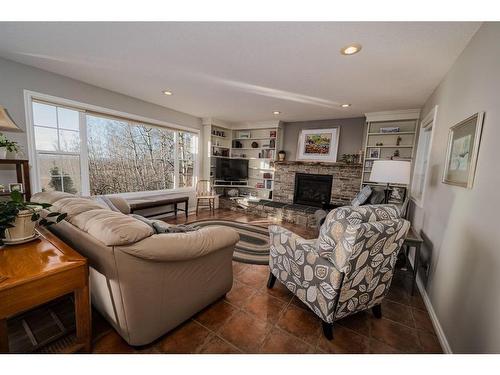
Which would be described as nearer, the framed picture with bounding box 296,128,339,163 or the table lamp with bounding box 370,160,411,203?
the table lamp with bounding box 370,160,411,203

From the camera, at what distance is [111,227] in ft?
3.70

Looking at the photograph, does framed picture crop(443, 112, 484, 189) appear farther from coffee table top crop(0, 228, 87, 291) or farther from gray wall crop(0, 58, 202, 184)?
gray wall crop(0, 58, 202, 184)

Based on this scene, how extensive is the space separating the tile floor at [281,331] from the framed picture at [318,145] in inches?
131

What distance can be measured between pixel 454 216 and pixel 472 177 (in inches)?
15.6

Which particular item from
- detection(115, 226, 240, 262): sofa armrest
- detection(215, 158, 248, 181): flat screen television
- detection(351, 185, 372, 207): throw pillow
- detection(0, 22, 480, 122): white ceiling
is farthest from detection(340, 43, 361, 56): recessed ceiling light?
detection(215, 158, 248, 181): flat screen television

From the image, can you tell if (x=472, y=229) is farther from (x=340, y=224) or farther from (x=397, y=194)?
(x=397, y=194)

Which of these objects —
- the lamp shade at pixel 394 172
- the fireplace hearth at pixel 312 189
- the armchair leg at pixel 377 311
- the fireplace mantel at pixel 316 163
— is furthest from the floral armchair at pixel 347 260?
the fireplace hearth at pixel 312 189

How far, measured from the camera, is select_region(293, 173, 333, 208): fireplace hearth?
476 centimetres

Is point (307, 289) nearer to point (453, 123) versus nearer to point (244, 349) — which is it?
point (244, 349)

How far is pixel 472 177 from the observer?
1.39 m

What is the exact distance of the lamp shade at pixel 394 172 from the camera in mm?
2469

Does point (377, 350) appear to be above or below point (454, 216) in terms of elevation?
below

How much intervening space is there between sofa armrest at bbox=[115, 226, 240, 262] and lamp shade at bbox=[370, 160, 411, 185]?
2.06 metres
